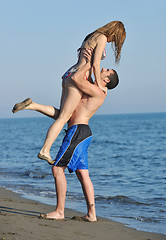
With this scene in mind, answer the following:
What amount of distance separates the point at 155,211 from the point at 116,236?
2639 millimetres

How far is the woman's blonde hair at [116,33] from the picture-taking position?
191 inches

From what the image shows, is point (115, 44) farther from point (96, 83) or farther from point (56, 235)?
point (56, 235)

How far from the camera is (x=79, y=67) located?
15.9 ft

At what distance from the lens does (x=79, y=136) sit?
191 inches

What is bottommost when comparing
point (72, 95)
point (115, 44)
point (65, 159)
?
point (65, 159)

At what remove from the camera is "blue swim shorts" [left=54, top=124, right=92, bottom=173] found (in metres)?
4.80

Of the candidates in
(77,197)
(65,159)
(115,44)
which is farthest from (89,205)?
(77,197)

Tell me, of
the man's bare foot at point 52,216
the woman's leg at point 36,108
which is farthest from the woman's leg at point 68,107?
the man's bare foot at point 52,216

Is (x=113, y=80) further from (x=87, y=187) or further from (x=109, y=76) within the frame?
(x=87, y=187)

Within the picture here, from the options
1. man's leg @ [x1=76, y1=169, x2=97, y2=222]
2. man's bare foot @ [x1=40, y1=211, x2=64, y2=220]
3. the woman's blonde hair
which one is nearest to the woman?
the woman's blonde hair

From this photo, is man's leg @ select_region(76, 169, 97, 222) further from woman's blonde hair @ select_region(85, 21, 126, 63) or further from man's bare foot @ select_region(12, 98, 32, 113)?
woman's blonde hair @ select_region(85, 21, 126, 63)

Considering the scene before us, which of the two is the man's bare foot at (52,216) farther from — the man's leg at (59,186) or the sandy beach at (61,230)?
the sandy beach at (61,230)

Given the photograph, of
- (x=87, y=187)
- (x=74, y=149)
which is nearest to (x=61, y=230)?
(x=87, y=187)

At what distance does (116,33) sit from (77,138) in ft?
4.60
